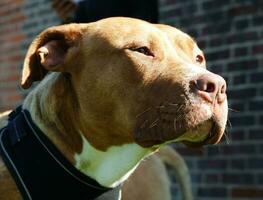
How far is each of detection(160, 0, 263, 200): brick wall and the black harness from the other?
2.19m

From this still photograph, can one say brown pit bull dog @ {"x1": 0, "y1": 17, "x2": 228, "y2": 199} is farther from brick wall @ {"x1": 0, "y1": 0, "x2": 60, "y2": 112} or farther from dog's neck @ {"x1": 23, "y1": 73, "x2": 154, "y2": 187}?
brick wall @ {"x1": 0, "y1": 0, "x2": 60, "y2": 112}

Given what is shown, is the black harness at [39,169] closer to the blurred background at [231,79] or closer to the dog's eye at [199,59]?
the dog's eye at [199,59]

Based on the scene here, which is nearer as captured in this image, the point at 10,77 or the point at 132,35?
the point at 132,35

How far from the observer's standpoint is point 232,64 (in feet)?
20.9

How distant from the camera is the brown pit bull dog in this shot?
3816 mm

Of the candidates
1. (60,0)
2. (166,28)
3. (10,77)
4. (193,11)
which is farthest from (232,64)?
(10,77)

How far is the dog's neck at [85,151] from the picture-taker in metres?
4.05

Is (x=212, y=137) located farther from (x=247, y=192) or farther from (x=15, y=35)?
(x=15, y=35)

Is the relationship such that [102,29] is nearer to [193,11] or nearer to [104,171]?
[104,171]

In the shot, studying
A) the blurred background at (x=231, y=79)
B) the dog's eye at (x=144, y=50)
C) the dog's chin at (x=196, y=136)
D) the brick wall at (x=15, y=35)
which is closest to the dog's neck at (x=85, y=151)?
the dog's chin at (x=196, y=136)

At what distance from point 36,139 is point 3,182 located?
0.28m

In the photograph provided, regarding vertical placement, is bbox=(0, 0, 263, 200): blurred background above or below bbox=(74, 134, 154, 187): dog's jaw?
below

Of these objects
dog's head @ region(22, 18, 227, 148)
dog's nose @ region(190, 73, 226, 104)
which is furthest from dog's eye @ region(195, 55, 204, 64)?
dog's nose @ region(190, 73, 226, 104)

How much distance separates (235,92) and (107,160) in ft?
8.09
